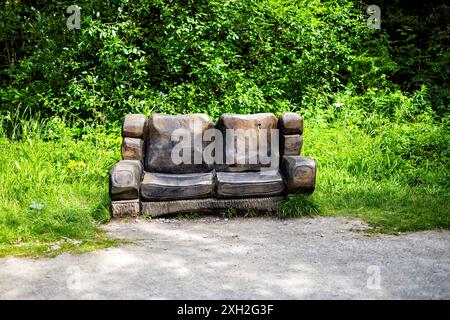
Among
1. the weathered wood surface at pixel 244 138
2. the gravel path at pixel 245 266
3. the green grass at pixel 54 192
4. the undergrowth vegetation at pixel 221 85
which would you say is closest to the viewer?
the gravel path at pixel 245 266

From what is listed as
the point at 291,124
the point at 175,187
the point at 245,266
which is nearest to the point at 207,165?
the point at 175,187

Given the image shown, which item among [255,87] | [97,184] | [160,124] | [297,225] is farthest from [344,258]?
[255,87]

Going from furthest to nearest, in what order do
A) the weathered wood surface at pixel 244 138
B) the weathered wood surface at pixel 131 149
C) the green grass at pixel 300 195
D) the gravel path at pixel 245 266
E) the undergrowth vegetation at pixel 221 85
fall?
the undergrowth vegetation at pixel 221 85
the weathered wood surface at pixel 244 138
the weathered wood surface at pixel 131 149
the green grass at pixel 300 195
the gravel path at pixel 245 266

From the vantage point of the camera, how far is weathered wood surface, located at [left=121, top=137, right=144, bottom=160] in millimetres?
5750

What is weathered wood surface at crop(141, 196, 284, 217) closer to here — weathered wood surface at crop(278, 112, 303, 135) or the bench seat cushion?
the bench seat cushion

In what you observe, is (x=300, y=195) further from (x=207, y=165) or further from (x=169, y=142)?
(x=169, y=142)

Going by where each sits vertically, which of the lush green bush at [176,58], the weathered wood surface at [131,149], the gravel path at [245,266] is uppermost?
the lush green bush at [176,58]

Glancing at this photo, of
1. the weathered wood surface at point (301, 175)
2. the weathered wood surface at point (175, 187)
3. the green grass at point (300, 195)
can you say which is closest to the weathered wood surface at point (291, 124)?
the weathered wood surface at point (301, 175)

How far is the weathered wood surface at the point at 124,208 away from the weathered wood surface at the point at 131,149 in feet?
1.93

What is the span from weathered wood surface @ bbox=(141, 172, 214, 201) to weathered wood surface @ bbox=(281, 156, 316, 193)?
0.74 m

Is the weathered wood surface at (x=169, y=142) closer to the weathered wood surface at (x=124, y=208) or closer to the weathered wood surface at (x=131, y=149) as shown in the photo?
the weathered wood surface at (x=131, y=149)

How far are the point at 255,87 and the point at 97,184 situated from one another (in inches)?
116

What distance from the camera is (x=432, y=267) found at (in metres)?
4.07

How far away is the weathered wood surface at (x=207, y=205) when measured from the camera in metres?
5.44
